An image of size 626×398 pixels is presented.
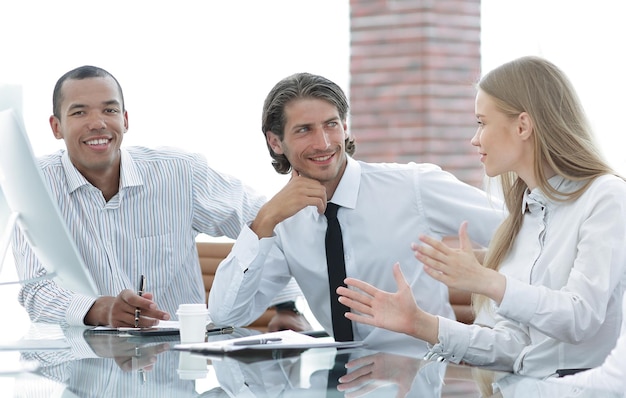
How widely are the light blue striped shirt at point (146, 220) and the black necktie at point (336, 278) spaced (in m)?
Result: 0.58

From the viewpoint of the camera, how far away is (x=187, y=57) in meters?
4.26

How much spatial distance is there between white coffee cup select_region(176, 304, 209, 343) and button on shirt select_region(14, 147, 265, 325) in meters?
0.74

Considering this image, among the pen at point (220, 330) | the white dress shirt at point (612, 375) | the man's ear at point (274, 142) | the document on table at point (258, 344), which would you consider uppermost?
the man's ear at point (274, 142)

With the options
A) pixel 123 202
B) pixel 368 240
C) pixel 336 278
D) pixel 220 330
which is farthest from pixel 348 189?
pixel 123 202

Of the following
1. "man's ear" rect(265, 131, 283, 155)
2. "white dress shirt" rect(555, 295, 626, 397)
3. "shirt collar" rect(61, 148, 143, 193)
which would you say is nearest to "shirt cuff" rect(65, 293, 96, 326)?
"shirt collar" rect(61, 148, 143, 193)

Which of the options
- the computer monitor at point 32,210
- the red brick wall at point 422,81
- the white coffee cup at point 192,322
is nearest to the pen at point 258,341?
the white coffee cup at point 192,322

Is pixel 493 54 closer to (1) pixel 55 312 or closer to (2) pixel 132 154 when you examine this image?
(2) pixel 132 154

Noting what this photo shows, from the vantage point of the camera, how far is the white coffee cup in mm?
1786

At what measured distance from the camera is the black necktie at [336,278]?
7.43 ft

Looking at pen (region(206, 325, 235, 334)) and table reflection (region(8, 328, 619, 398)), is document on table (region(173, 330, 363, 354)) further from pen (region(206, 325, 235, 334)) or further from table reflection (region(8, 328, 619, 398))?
pen (region(206, 325, 235, 334))

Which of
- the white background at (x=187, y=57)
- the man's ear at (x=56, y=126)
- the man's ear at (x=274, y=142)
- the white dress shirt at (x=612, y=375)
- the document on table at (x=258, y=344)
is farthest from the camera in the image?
the white background at (x=187, y=57)

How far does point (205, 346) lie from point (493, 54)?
8.92 feet

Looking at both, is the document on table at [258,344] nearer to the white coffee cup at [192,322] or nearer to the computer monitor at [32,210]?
the white coffee cup at [192,322]

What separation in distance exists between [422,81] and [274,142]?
5.32 ft
